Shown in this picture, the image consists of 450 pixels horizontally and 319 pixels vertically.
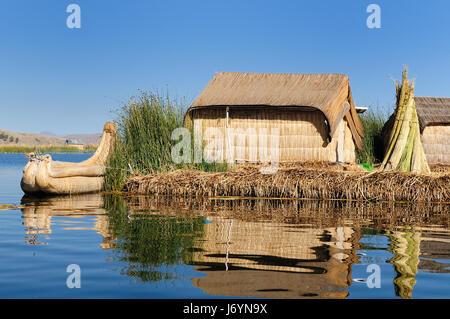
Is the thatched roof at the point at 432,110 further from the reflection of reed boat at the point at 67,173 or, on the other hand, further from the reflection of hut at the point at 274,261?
the reflection of hut at the point at 274,261

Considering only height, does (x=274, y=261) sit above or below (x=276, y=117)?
below

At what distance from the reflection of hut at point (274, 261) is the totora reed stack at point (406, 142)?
898 cm

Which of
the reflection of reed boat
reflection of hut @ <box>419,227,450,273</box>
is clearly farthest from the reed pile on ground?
reflection of hut @ <box>419,227,450,273</box>

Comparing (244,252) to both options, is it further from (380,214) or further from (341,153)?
(341,153)

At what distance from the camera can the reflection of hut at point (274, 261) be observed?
4.68 metres

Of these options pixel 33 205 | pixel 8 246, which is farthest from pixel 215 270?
pixel 33 205

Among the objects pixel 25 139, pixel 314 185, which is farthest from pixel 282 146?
pixel 25 139

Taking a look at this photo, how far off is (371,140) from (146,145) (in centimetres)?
1085

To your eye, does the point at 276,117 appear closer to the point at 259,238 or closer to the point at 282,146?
the point at 282,146

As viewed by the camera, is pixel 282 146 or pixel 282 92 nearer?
pixel 282 146

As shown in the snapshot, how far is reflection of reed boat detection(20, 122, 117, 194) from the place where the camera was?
13.9 metres

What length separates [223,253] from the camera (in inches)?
246

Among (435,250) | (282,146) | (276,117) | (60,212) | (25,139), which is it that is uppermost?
(25,139)

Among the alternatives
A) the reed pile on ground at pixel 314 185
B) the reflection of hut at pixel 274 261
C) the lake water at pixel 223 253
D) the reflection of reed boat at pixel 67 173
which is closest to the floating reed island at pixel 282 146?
the reed pile on ground at pixel 314 185
